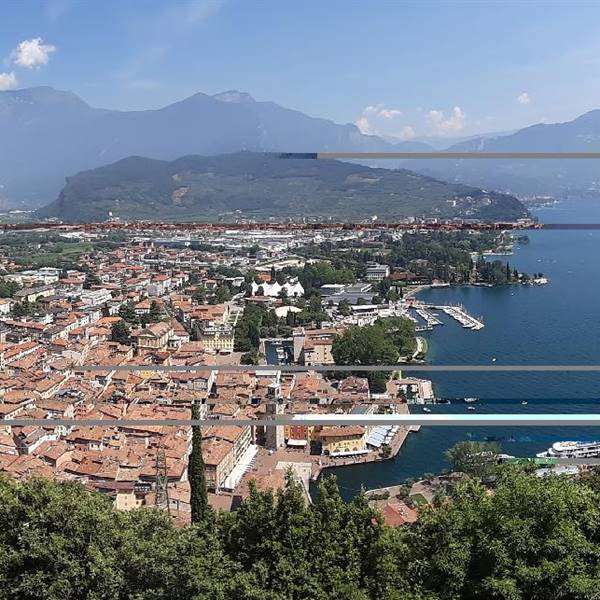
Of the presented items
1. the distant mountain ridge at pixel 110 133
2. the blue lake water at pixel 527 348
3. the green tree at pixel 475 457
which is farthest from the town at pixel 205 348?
the distant mountain ridge at pixel 110 133

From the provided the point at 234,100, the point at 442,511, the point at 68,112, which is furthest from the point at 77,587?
the point at 68,112

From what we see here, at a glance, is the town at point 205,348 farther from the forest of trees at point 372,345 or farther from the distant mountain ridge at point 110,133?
the distant mountain ridge at point 110,133

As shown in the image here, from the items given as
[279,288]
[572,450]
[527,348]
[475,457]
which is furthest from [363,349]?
[279,288]

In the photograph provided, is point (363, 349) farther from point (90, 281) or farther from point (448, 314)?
point (90, 281)

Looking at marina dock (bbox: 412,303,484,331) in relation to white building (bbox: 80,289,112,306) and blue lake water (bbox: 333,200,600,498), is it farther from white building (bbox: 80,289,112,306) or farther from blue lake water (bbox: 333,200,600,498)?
white building (bbox: 80,289,112,306)

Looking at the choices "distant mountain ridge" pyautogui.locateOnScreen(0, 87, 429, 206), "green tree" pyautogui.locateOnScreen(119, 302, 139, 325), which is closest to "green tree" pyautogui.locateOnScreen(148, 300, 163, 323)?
"green tree" pyautogui.locateOnScreen(119, 302, 139, 325)

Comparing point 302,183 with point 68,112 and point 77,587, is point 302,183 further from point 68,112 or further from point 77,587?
point 68,112
